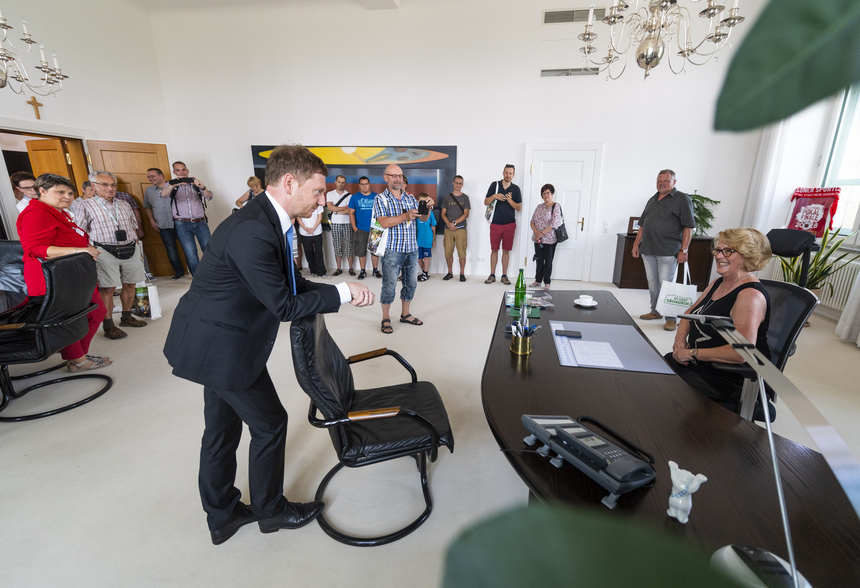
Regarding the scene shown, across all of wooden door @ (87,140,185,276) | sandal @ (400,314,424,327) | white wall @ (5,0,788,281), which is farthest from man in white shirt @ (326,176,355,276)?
sandal @ (400,314,424,327)

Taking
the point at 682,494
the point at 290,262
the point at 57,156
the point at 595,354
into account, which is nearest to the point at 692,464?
the point at 682,494

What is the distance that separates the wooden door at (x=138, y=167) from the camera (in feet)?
17.2

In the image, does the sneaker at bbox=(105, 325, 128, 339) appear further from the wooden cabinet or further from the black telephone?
the wooden cabinet

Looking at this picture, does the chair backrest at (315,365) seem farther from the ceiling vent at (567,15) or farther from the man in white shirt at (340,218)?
the ceiling vent at (567,15)

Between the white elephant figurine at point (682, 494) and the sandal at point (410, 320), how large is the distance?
3.18 meters

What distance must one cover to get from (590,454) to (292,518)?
1.33 m

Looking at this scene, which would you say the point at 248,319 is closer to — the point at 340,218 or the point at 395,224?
the point at 395,224

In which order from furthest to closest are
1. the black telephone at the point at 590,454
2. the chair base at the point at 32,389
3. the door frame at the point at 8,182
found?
the door frame at the point at 8,182 → the chair base at the point at 32,389 → the black telephone at the point at 590,454

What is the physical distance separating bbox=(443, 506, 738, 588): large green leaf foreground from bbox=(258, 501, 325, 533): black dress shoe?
1.88m

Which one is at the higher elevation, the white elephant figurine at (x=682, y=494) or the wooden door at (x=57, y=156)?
the wooden door at (x=57, y=156)

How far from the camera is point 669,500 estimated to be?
98 cm

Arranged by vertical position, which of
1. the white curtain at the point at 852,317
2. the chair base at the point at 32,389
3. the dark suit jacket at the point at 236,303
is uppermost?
the dark suit jacket at the point at 236,303

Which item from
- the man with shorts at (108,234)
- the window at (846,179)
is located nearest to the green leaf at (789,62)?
the man with shorts at (108,234)

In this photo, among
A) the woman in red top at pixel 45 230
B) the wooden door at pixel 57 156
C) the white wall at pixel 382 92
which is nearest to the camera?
the woman in red top at pixel 45 230
